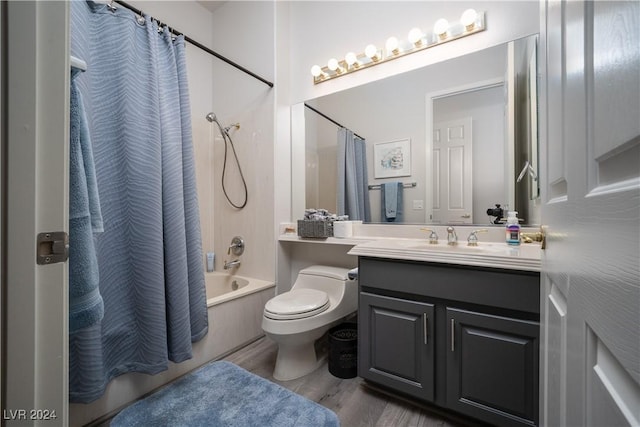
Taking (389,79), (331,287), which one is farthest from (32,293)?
(389,79)

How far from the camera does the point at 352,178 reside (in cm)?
207

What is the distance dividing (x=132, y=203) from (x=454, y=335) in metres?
1.57

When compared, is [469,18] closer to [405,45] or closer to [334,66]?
[405,45]

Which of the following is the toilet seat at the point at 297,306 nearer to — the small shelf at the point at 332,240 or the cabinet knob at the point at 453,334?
the small shelf at the point at 332,240

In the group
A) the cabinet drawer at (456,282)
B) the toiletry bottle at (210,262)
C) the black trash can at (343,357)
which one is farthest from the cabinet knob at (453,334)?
the toiletry bottle at (210,262)

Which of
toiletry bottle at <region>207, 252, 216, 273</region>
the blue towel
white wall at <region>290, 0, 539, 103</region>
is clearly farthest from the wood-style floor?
white wall at <region>290, 0, 539, 103</region>

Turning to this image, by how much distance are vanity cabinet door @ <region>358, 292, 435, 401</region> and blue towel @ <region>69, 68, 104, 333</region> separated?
107 centimetres

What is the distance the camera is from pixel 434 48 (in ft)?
5.60

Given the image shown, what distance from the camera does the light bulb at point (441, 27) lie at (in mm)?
1613

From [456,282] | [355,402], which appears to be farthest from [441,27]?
[355,402]

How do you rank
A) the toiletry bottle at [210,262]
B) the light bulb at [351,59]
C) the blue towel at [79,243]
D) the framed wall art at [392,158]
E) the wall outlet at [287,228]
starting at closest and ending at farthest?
the blue towel at [79,243], the framed wall art at [392,158], the light bulb at [351,59], the wall outlet at [287,228], the toiletry bottle at [210,262]

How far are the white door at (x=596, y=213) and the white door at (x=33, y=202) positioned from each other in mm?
780

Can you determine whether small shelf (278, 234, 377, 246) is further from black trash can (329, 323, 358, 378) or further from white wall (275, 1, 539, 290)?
black trash can (329, 323, 358, 378)

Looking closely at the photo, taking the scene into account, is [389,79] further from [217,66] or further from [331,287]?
[217,66]
